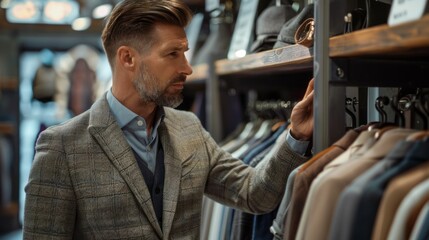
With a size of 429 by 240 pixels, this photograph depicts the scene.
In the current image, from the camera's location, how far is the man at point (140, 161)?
1.67 metres

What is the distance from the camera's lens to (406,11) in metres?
1.10

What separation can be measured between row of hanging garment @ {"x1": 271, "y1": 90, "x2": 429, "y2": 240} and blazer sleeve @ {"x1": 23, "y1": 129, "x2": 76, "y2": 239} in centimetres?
71

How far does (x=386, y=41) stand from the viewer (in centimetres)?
113

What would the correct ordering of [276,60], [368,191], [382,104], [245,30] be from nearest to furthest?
[368,191] < [382,104] < [276,60] < [245,30]

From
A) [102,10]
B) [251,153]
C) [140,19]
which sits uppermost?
[102,10]

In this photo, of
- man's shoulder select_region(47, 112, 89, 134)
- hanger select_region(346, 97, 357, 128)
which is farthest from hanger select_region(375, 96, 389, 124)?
man's shoulder select_region(47, 112, 89, 134)

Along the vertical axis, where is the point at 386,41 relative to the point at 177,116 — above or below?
above

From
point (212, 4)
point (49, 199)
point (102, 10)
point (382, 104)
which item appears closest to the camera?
point (382, 104)

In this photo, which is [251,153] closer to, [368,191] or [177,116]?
[177,116]

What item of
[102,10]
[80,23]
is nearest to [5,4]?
[80,23]

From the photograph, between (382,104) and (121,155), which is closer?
(382,104)

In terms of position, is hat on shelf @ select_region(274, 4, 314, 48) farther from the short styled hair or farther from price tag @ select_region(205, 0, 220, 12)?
price tag @ select_region(205, 0, 220, 12)

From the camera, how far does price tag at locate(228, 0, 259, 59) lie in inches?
90.4

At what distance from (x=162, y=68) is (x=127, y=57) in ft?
0.41
